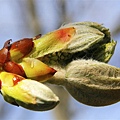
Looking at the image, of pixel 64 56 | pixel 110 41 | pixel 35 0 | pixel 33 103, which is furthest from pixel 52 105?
pixel 35 0

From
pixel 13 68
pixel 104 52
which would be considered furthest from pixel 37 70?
pixel 104 52

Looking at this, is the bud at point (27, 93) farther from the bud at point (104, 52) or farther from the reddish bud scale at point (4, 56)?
the bud at point (104, 52)

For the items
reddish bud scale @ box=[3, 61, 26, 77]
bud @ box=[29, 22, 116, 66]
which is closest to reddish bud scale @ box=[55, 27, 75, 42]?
bud @ box=[29, 22, 116, 66]

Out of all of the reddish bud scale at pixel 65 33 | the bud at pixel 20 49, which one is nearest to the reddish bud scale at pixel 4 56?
the bud at pixel 20 49

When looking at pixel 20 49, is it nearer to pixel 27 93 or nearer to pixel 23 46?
pixel 23 46

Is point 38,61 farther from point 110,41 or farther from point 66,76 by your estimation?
point 110,41

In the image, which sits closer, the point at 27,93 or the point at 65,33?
the point at 27,93
